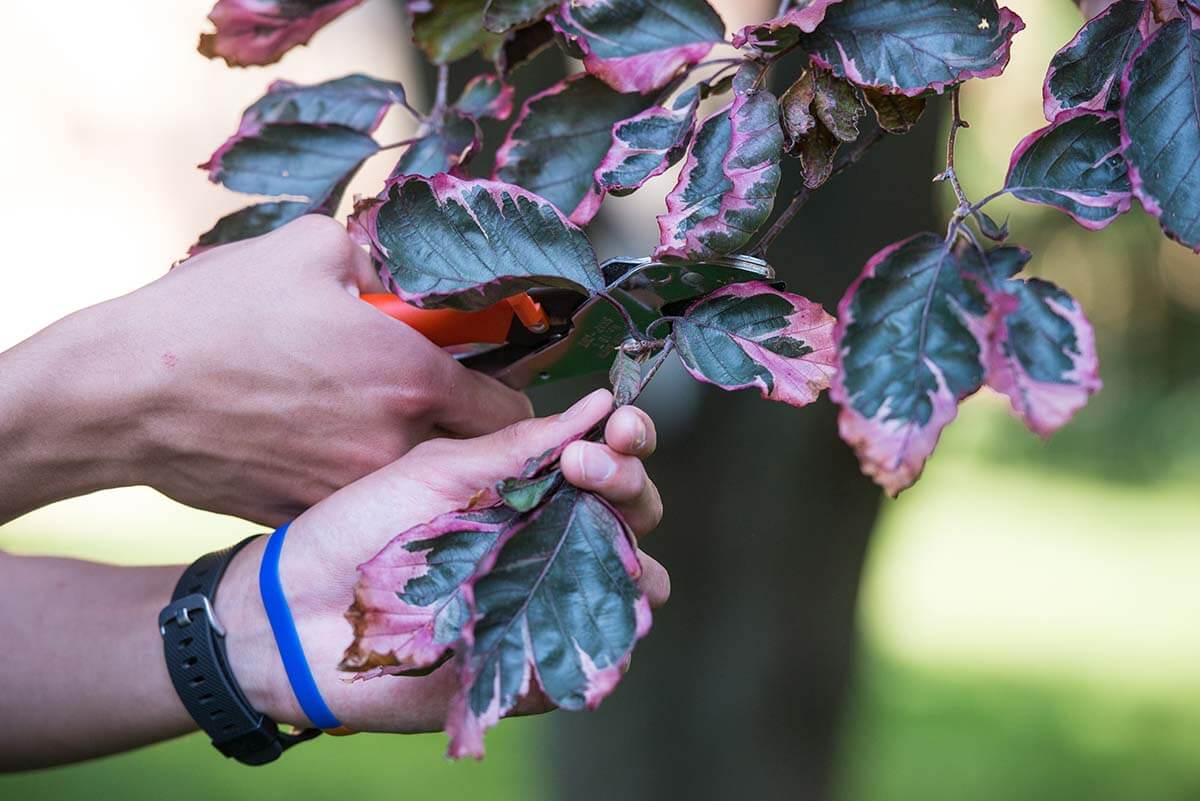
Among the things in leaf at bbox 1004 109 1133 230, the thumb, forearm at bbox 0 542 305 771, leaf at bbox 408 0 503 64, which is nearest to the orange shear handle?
the thumb

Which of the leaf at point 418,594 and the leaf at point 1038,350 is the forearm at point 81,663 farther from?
the leaf at point 1038,350

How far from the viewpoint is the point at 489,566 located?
0.63m

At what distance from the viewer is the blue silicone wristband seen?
97cm

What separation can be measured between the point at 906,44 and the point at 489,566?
0.40 m

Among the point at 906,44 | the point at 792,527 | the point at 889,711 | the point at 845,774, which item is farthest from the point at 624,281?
the point at 889,711

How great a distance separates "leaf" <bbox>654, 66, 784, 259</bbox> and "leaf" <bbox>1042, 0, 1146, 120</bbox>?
0.17 m

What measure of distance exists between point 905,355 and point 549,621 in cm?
25

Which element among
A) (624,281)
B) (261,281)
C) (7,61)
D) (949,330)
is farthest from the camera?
(7,61)

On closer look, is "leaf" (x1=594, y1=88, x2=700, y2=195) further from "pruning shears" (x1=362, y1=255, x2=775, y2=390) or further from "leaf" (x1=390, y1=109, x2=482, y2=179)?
"leaf" (x1=390, y1=109, x2=482, y2=179)

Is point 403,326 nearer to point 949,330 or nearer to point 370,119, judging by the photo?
point 370,119

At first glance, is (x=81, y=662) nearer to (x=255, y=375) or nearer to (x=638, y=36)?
(x=255, y=375)

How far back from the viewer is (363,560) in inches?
37.2

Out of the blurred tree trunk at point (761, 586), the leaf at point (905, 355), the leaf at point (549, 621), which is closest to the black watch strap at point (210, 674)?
the leaf at point (549, 621)

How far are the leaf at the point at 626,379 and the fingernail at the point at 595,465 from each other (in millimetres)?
37
